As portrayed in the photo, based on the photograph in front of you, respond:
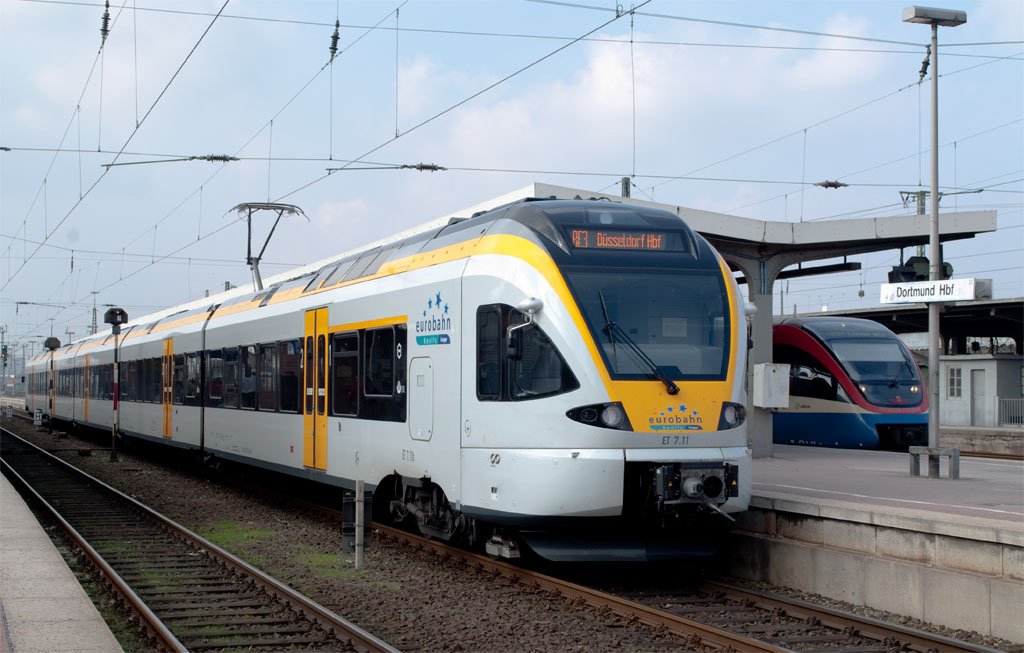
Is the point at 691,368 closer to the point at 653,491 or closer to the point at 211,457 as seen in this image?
the point at 653,491

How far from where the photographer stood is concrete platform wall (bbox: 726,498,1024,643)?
812cm

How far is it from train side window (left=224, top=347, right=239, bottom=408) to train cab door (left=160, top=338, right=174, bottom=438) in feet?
15.9

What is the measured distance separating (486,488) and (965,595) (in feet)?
13.6

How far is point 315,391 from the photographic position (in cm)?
1460

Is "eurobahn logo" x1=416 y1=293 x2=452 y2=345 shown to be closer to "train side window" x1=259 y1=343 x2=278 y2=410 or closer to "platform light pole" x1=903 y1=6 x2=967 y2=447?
"train side window" x1=259 y1=343 x2=278 y2=410

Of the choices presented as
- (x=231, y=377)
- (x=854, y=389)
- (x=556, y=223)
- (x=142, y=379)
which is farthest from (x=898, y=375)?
(x=142, y=379)

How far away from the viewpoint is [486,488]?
998 centimetres

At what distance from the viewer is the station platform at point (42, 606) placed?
7.30 metres

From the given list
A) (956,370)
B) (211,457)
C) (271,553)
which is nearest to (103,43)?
(211,457)

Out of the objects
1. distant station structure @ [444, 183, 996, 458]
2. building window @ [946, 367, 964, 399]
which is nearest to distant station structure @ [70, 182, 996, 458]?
distant station structure @ [444, 183, 996, 458]

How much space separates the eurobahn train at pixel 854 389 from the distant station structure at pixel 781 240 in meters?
4.15

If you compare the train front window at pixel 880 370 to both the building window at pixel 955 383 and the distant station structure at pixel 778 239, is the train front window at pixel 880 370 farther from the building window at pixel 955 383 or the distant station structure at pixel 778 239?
the building window at pixel 955 383

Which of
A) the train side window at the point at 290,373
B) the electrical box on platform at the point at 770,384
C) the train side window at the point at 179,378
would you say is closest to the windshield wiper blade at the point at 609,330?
the train side window at the point at 290,373

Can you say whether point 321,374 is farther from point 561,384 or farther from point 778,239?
point 778,239
